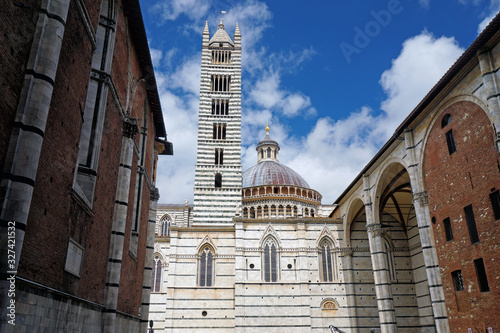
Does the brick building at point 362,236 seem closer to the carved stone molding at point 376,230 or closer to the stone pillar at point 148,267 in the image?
the carved stone molding at point 376,230

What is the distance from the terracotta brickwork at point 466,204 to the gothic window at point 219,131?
66.5ft

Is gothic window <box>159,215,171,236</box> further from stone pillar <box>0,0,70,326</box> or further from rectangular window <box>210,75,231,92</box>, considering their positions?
stone pillar <box>0,0,70,326</box>

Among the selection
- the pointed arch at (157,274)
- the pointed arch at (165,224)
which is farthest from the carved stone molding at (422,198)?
the pointed arch at (165,224)

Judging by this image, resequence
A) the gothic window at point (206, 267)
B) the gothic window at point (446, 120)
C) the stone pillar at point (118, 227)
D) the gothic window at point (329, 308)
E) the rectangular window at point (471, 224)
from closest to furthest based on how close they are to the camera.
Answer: the stone pillar at point (118, 227) < the rectangular window at point (471, 224) < the gothic window at point (446, 120) < the gothic window at point (329, 308) < the gothic window at point (206, 267)

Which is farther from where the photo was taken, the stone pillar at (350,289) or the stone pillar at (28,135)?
the stone pillar at (350,289)

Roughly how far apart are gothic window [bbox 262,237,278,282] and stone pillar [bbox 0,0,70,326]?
23183 millimetres

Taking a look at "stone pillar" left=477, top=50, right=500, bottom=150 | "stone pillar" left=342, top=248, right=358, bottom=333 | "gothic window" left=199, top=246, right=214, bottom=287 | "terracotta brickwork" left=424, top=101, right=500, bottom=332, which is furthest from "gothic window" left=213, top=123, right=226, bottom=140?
"stone pillar" left=477, top=50, right=500, bottom=150

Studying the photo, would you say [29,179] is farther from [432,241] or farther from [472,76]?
[432,241]

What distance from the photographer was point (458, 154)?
16.0 m

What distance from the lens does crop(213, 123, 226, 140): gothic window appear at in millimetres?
35406

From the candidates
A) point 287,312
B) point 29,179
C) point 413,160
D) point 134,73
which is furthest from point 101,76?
point 287,312

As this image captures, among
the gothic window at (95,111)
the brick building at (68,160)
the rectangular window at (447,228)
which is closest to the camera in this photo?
the brick building at (68,160)

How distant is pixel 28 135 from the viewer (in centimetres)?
614

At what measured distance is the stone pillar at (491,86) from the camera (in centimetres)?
1334
